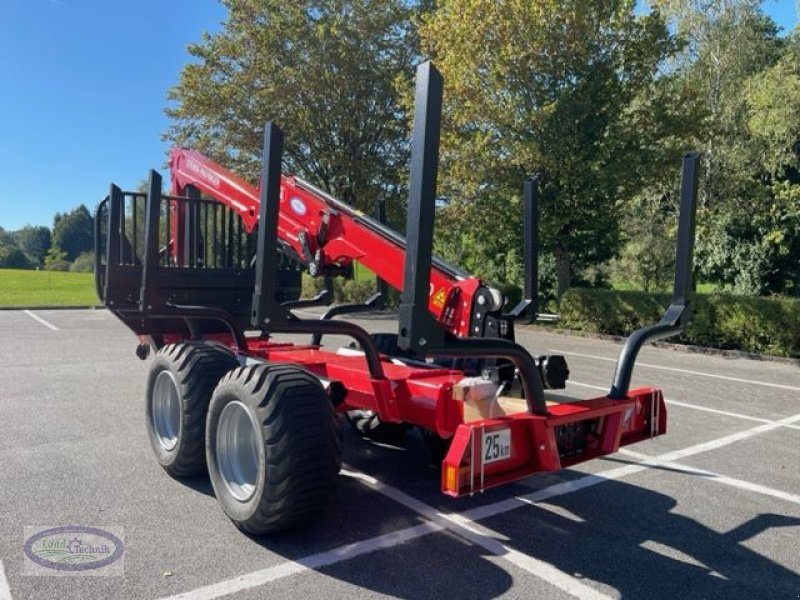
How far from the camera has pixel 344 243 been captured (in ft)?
16.5

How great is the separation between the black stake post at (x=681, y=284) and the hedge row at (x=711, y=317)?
10182 millimetres

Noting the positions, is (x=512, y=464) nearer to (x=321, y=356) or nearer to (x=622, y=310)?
(x=321, y=356)

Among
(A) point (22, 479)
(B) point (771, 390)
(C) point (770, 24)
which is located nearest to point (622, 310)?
(B) point (771, 390)

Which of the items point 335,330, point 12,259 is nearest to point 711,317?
point 335,330

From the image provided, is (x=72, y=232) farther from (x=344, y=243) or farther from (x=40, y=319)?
(x=344, y=243)

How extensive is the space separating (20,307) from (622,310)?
19909 mm

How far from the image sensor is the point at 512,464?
3594mm

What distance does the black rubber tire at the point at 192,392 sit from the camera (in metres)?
4.55

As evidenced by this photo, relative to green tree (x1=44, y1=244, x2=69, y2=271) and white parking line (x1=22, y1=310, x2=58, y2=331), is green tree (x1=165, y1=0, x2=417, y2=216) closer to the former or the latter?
white parking line (x1=22, y1=310, x2=58, y2=331)

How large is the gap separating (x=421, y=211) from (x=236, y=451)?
6.90 ft

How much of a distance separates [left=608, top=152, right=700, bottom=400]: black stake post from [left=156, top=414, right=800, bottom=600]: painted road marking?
1045 millimetres

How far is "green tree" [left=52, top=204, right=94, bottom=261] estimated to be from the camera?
115 metres

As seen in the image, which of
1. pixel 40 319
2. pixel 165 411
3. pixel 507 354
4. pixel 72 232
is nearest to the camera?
pixel 507 354

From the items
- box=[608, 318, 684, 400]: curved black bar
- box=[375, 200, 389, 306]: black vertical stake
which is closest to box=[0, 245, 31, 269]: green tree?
box=[375, 200, 389, 306]: black vertical stake
